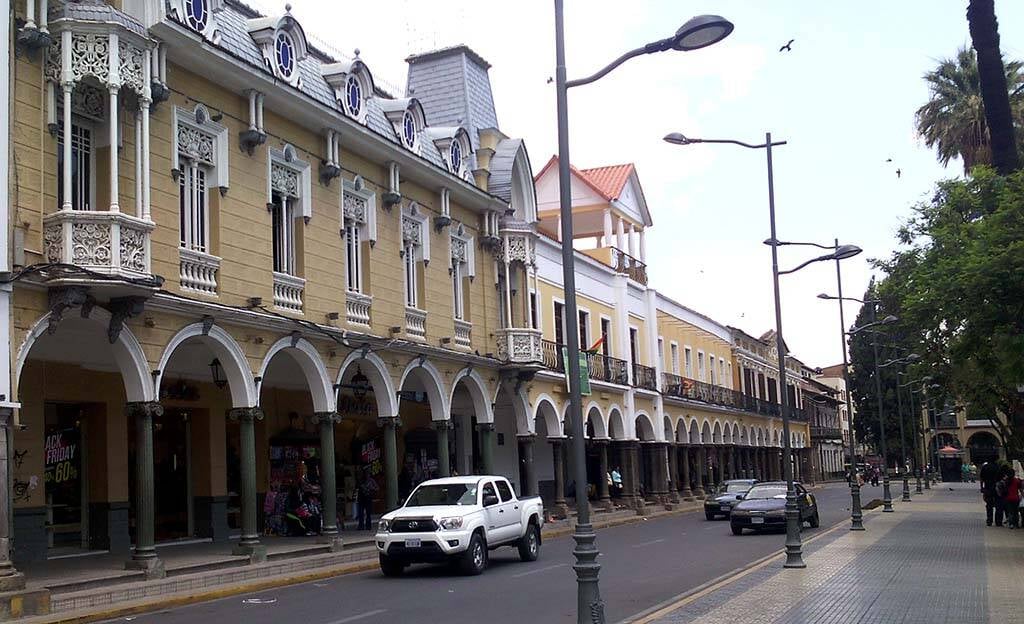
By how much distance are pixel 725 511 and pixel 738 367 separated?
28.0m

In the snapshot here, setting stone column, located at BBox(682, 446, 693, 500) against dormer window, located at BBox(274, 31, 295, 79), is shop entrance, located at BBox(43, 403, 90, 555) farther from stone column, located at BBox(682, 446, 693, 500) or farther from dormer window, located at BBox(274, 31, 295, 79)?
stone column, located at BBox(682, 446, 693, 500)

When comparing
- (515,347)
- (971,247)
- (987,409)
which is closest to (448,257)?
(515,347)

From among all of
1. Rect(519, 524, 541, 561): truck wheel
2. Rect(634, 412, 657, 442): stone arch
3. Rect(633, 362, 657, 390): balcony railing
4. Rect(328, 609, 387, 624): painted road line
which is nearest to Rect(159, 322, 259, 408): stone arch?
Rect(519, 524, 541, 561): truck wheel

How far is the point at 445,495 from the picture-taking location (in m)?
20.3

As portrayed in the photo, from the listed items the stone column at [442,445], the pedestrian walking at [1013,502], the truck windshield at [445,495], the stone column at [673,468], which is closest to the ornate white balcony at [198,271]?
the truck windshield at [445,495]

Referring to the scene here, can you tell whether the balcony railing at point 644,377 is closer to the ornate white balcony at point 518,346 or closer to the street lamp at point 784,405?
the ornate white balcony at point 518,346

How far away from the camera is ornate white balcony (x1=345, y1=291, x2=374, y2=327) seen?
78.9 ft

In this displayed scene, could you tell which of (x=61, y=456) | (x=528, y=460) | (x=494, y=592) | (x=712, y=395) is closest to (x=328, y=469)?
(x=61, y=456)

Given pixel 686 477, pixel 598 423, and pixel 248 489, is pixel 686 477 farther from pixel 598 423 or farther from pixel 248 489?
pixel 248 489

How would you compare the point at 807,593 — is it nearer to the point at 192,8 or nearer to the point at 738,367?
the point at 192,8

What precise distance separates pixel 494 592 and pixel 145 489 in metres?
5.84

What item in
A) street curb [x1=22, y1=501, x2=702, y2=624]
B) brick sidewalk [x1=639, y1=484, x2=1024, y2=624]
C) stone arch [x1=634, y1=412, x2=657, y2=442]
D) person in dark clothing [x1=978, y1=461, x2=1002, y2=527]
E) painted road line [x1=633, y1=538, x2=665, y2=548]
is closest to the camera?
brick sidewalk [x1=639, y1=484, x2=1024, y2=624]

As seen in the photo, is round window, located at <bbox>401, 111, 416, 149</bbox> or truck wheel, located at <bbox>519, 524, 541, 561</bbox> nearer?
truck wheel, located at <bbox>519, 524, 541, 561</bbox>

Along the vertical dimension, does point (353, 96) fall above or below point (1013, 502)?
above
